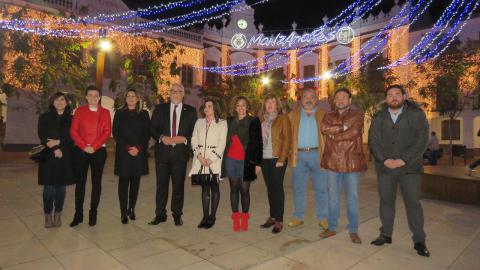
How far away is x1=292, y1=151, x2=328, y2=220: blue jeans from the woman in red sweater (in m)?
2.83

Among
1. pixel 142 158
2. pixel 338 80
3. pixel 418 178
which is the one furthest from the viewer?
pixel 338 80

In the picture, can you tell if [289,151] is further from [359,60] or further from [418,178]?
[359,60]

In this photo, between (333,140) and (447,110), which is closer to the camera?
(333,140)

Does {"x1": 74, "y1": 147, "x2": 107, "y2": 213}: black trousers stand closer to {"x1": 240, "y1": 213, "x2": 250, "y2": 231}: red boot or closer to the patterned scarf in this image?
{"x1": 240, "y1": 213, "x2": 250, "y2": 231}: red boot

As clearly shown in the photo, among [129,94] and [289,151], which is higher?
[129,94]

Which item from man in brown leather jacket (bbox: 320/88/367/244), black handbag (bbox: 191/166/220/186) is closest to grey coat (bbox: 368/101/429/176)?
man in brown leather jacket (bbox: 320/88/367/244)

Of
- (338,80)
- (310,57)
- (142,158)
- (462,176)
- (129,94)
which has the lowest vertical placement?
(462,176)

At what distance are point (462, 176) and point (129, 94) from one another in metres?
6.94

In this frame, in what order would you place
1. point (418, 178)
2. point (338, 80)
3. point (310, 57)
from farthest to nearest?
point (310, 57), point (338, 80), point (418, 178)

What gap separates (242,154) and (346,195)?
1471 mm

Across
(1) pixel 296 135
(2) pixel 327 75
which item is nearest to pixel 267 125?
(1) pixel 296 135

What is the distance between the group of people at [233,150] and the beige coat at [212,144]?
1cm

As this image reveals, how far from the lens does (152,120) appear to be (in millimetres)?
5125

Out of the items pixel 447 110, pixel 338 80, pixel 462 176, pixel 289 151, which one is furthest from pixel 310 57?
pixel 289 151
